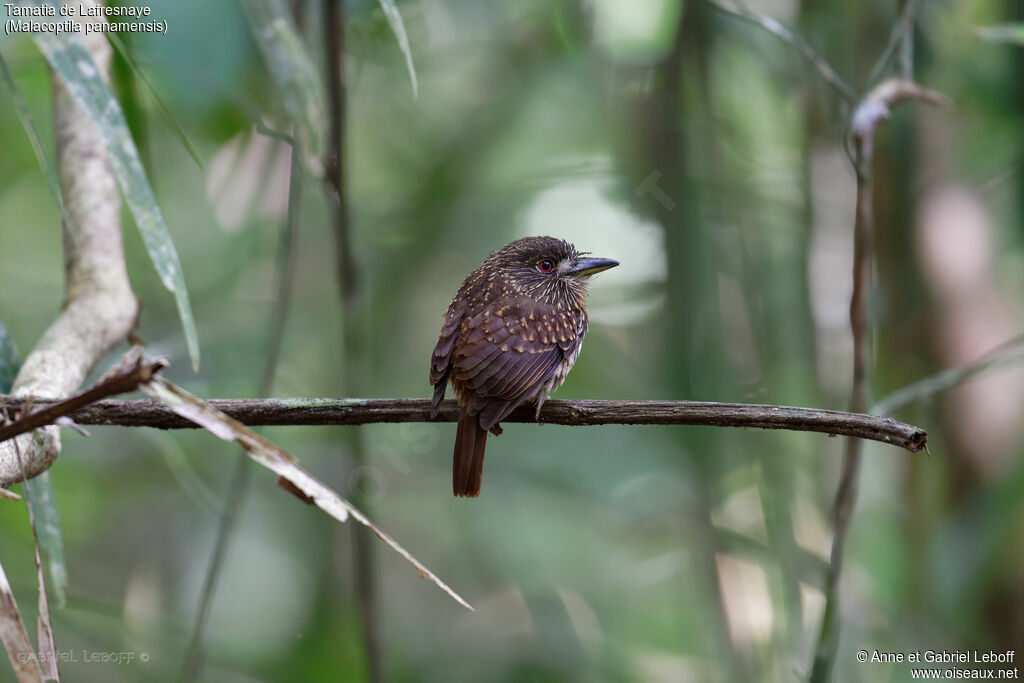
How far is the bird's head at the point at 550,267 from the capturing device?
2562mm

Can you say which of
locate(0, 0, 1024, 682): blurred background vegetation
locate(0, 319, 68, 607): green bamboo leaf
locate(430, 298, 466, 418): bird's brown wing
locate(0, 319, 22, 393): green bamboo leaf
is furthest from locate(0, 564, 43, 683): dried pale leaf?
locate(0, 0, 1024, 682): blurred background vegetation

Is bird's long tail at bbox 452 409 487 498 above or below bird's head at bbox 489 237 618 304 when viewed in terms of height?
below

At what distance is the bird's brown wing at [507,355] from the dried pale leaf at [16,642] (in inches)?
44.9

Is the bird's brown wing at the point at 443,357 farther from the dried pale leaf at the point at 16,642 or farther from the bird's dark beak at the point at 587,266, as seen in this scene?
the dried pale leaf at the point at 16,642

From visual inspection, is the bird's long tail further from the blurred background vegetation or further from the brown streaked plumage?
the blurred background vegetation

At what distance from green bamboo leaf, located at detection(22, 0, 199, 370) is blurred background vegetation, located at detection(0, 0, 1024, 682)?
1522 mm

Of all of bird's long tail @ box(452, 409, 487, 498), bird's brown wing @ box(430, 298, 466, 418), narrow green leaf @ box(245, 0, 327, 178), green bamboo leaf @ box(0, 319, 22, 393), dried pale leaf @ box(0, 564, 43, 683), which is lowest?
dried pale leaf @ box(0, 564, 43, 683)

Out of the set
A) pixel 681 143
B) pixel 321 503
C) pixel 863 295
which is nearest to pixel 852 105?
pixel 863 295

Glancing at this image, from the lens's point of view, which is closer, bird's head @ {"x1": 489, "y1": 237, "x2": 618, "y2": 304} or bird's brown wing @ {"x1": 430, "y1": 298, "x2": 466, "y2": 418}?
bird's brown wing @ {"x1": 430, "y1": 298, "x2": 466, "y2": 418}

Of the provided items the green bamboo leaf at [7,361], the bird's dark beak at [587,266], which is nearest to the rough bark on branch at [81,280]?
the green bamboo leaf at [7,361]

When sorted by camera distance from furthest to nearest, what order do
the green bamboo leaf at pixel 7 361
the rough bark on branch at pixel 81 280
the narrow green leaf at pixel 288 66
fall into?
the narrow green leaf at pixel 288 66 < the green bamboo leaf at pixel 7 361 < the rough bark on branch at pixel 81 280

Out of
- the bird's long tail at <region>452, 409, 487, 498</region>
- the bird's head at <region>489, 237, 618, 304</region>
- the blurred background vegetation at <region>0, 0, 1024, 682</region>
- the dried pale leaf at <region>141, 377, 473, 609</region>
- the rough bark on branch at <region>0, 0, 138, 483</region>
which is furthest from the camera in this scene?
the blurred background vegetation at <region>0, 0, 1024, 682</region>

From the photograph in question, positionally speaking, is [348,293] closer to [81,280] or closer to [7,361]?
[81,280]

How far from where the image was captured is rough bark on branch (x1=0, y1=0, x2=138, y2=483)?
158cm
